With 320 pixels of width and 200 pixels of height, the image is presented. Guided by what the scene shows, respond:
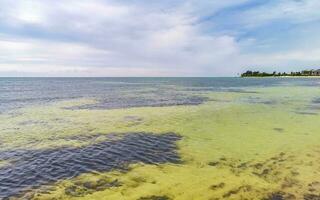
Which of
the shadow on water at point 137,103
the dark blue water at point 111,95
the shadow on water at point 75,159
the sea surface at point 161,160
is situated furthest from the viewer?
the dark blue water at point 111,95

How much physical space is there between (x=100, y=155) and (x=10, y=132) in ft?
32.8

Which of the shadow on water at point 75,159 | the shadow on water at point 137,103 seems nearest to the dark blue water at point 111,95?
the shadow on water at point 137,103

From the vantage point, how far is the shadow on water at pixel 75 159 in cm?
1205

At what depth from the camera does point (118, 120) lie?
2686cm

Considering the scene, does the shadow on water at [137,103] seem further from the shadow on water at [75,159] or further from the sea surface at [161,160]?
the shadow on water at [75,159]

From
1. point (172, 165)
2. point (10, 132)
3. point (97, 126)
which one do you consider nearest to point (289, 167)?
point (172, 165)

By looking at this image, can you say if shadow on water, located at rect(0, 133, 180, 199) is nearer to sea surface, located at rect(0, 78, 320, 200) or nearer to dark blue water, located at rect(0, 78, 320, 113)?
sea surface, located at rect(0, 78, 320, 200)

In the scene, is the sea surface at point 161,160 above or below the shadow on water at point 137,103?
above

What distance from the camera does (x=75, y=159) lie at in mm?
14773

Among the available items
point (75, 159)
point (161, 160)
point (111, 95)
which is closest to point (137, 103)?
point (111, 95)

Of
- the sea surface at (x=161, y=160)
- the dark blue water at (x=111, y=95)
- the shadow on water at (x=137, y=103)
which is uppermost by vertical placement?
the sea surface at (x=161, y=160)

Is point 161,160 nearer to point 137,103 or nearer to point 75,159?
point 75,159

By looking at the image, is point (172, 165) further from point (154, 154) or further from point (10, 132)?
point (10, 132)

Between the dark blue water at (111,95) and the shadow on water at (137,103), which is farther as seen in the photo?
the dark blue water at (111,95)
